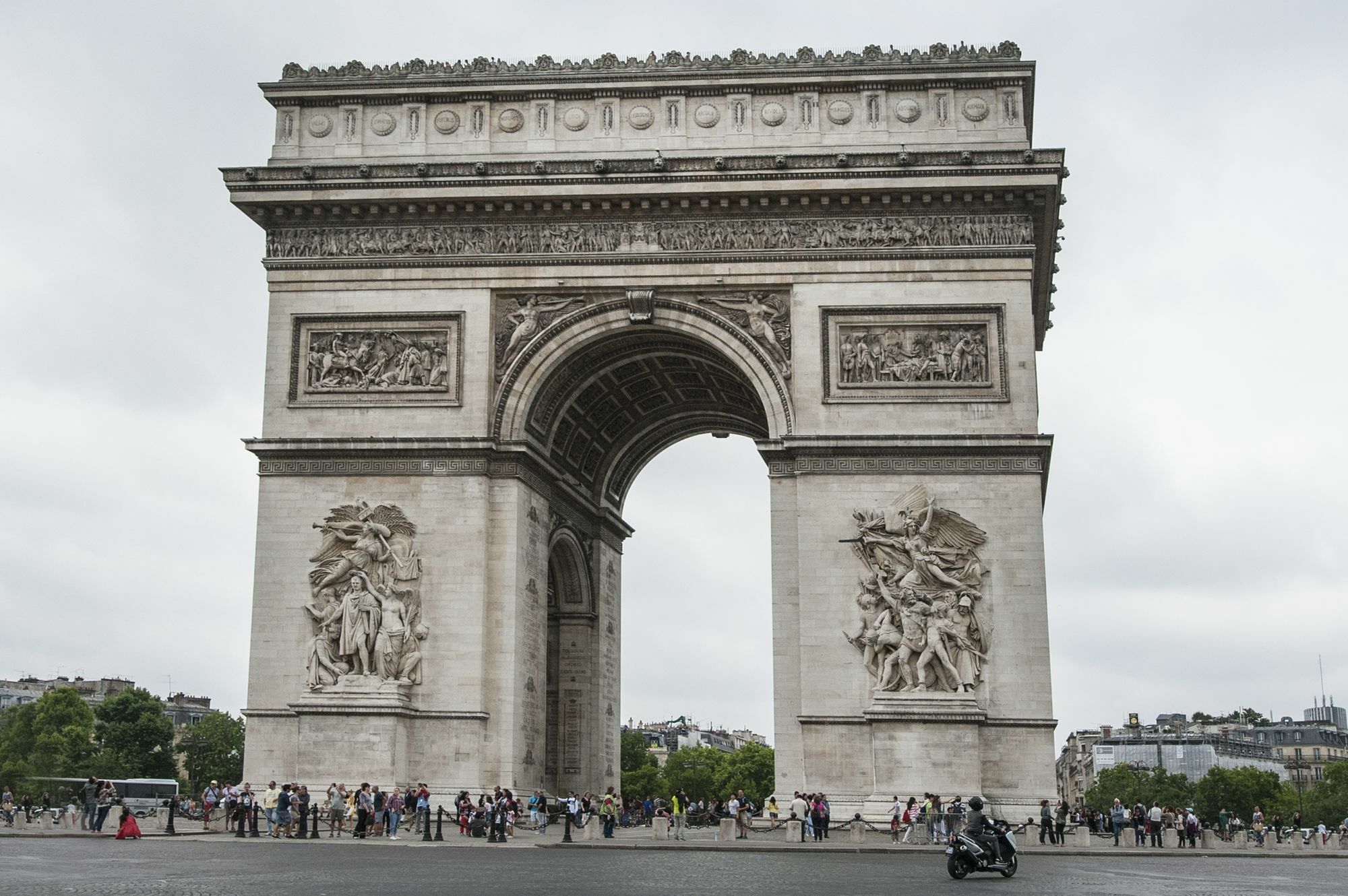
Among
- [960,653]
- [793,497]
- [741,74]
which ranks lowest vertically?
[960,653]

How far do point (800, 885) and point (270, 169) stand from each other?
22.0 m

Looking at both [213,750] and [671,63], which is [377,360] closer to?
[671,63]

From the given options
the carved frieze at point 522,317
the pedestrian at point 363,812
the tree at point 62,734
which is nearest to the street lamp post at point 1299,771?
the tree at point 62,734

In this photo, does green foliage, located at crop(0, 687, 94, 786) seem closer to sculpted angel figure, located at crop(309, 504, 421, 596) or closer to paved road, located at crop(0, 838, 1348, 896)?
sculpted angel figure, located at crop(309, 504, 421, 596)

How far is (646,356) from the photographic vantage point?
35.4 metres

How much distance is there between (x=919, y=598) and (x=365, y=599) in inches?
442

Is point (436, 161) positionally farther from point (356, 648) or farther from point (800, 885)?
point (800, 885)

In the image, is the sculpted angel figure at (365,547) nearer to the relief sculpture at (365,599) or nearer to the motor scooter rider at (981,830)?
the relief sculpture at (365,599)

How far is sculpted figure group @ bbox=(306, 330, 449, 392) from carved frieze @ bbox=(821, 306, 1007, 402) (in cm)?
839

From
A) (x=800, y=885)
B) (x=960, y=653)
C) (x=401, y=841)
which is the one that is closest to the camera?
(x=800, y=885)

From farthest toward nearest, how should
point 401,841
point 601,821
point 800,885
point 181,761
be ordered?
point 181,761
point 601,821
point 401,841
point 800,885

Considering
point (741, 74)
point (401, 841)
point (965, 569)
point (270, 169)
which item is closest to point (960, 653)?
point (965, 569)

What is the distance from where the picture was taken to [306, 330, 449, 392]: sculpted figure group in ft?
108

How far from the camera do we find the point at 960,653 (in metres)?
30.2
